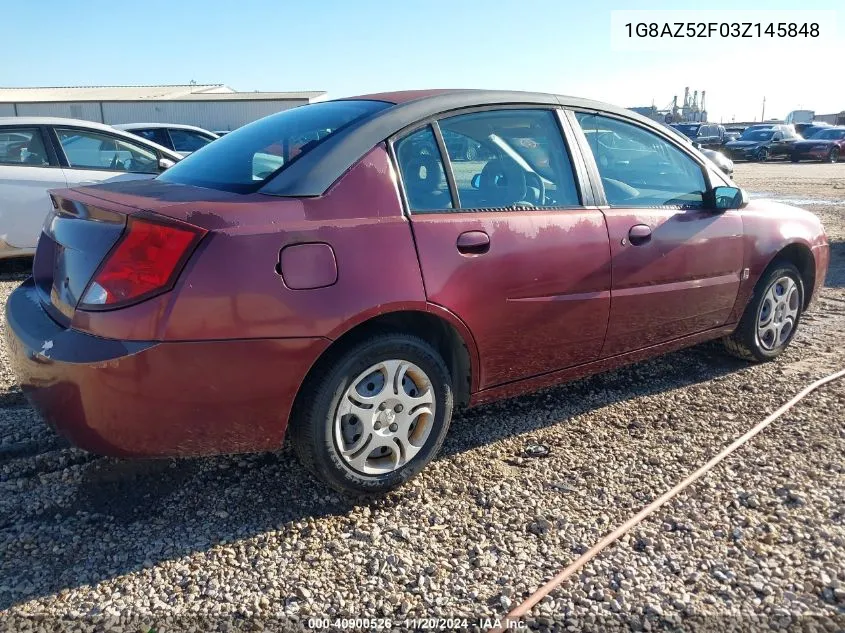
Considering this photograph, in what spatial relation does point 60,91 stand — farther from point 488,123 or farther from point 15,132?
point 488,123

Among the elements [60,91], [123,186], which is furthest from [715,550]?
[60,91]

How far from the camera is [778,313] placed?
432cm

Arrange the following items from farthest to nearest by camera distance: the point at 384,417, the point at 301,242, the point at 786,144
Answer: the point at 786,144, the point at 384,417, the point at 301,242

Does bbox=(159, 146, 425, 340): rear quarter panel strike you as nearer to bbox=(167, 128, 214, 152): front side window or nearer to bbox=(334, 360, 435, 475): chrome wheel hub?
bbox=(334, 360, 435, 475): chrome wheel hub

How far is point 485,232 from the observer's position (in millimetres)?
2816

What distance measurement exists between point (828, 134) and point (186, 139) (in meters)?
29.3

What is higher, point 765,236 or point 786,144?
point 786,144

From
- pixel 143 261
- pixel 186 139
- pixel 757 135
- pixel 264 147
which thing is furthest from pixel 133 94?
pixel 143 261

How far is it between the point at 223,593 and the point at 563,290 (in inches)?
72.8

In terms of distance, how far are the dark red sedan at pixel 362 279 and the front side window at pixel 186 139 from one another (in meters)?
8.52

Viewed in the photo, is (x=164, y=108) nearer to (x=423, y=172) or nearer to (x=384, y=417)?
(x=423, y=172)

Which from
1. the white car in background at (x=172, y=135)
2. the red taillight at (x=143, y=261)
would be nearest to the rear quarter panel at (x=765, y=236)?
the red taillight at (x=143, y=261)

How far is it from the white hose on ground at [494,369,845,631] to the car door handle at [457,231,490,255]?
46.7 inches

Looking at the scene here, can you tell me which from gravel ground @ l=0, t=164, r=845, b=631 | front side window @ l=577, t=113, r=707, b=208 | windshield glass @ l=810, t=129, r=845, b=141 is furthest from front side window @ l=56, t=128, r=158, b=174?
windshield glass @ l=810, t=129, r=845, b=141
